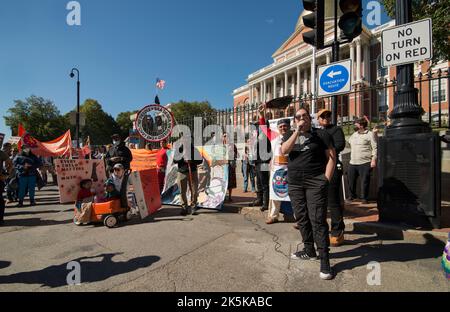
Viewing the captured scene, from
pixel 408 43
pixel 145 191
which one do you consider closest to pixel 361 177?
pixel 408 43

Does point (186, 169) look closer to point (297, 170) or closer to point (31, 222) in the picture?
point (297, 170)

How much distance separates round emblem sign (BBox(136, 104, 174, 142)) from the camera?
781 cm

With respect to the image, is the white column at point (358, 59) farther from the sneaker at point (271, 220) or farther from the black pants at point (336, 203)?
the black pants at point (336, 203)

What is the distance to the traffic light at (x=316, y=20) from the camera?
487 centimetres

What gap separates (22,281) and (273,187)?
158 inches

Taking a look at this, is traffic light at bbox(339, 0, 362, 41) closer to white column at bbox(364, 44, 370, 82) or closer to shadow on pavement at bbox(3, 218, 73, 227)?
shadow on pavement at bbox(3, 218, 73, 227)

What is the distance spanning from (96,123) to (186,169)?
64998mm

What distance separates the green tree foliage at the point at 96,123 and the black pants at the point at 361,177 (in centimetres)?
6282

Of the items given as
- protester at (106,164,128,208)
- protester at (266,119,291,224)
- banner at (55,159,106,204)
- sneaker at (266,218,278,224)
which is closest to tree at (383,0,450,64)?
protester at (266,119,291,224)

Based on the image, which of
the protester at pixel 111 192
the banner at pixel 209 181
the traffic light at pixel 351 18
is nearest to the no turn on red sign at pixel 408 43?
the traffic light at pixel 351 18

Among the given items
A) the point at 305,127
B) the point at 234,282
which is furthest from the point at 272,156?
the point at 234,282
